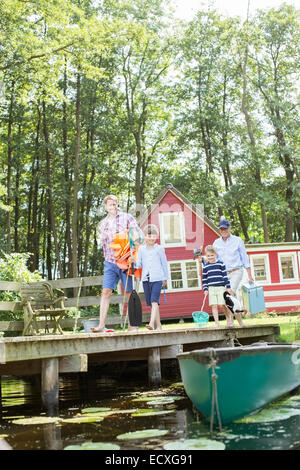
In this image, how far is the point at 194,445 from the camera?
4.38 metres

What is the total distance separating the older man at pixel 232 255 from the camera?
933 cm

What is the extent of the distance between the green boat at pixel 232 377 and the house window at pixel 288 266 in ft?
62.8

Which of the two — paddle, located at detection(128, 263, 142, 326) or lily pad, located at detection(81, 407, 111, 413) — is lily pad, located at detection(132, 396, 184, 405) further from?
paddle, located at detection(128, 263, 142, 326)

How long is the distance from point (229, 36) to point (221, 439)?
1167 inches

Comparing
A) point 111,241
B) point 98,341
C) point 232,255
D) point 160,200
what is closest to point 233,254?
point 232,255

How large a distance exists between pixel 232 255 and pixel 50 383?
423 centimetres

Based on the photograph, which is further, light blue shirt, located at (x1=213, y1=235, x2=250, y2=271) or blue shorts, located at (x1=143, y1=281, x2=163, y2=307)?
light blue shirt, located at (x1=213, y1=235, x2=250, y2=271)

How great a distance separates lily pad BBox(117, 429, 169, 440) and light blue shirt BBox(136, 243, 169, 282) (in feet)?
11.1


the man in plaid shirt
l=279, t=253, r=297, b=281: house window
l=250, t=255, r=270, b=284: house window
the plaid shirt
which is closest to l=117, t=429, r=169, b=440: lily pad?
the man in plaid shirt

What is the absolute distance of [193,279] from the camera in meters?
23.0

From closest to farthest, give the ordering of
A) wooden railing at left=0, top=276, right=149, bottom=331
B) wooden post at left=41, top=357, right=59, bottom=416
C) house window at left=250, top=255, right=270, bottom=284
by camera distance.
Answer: wooden post at left=41, top=357, right=59, bottom=416, wooden railing at left=0, top=276, right=149, bottom=331, house window at left=250, top=255, right=270, bottom=284

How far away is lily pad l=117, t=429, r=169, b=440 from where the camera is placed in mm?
4695

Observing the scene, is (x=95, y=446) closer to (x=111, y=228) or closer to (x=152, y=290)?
(x=111, y=228)

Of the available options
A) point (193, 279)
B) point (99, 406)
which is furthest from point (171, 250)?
point (99, 406)
